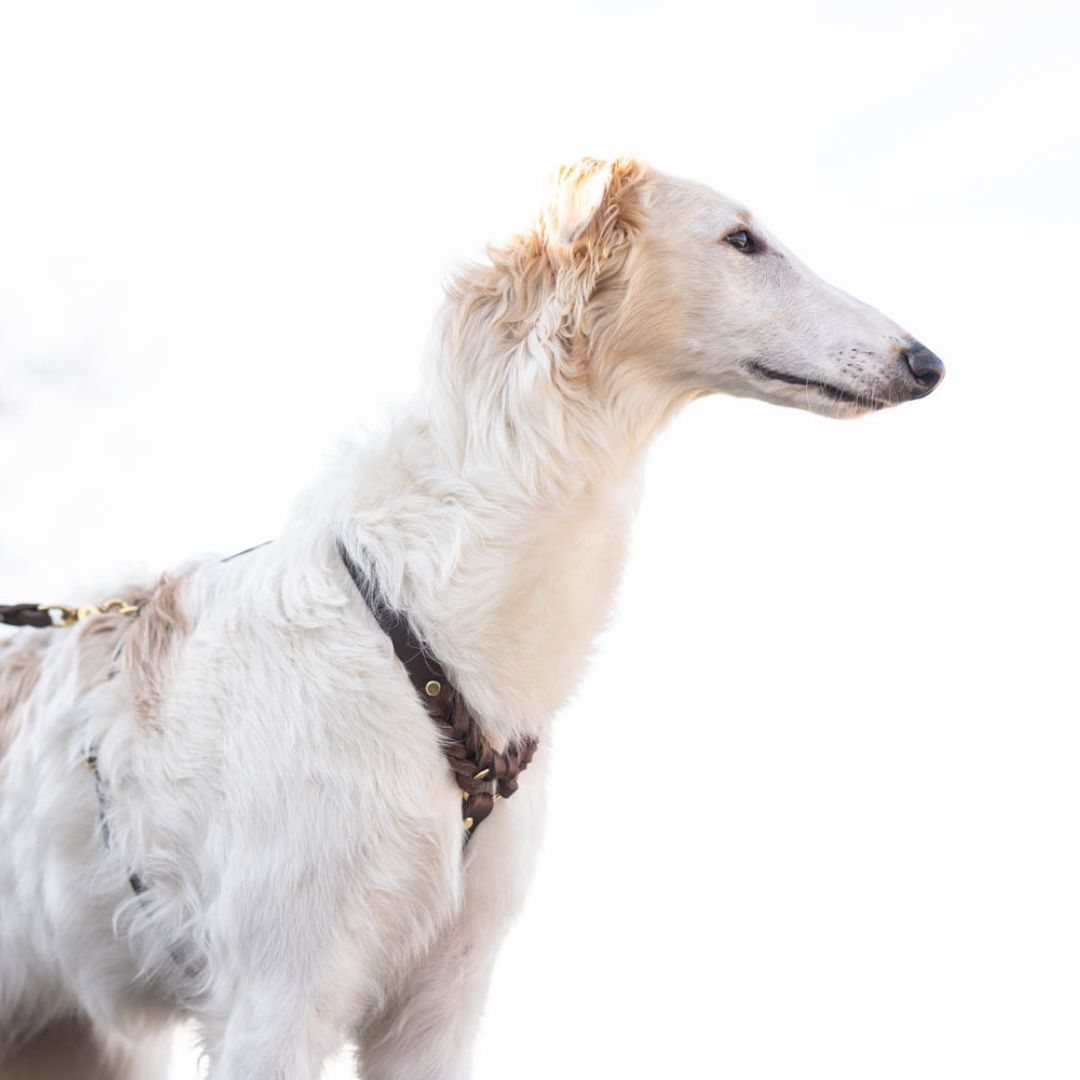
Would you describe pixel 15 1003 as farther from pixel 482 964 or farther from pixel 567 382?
pixel 567 382

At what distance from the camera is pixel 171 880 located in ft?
11.4

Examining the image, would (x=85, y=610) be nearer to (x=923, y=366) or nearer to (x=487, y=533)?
(x=487, y=533)

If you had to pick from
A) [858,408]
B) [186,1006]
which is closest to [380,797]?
[186,1006]

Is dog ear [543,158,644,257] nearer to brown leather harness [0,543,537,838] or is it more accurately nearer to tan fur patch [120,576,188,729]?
brown leather harness [0,543,537,838]

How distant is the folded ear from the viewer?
3.47 meters

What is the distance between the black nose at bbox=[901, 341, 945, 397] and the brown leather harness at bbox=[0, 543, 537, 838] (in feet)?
4.49

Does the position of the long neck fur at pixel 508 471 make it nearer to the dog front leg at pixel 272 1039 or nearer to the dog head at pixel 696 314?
the dog head at pixel 696 314

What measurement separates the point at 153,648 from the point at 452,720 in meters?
0.83

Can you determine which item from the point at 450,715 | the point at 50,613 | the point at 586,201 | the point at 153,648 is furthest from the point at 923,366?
the point at 50,613

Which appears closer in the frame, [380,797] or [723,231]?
[380,797]

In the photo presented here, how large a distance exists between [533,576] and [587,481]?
0.27 m

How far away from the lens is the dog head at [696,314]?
11.3 ft

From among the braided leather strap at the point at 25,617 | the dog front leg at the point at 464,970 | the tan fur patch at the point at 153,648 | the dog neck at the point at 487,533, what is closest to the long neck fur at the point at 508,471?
the dog neck at the point at 487,533

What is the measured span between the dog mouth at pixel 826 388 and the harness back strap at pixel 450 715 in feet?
3.55
